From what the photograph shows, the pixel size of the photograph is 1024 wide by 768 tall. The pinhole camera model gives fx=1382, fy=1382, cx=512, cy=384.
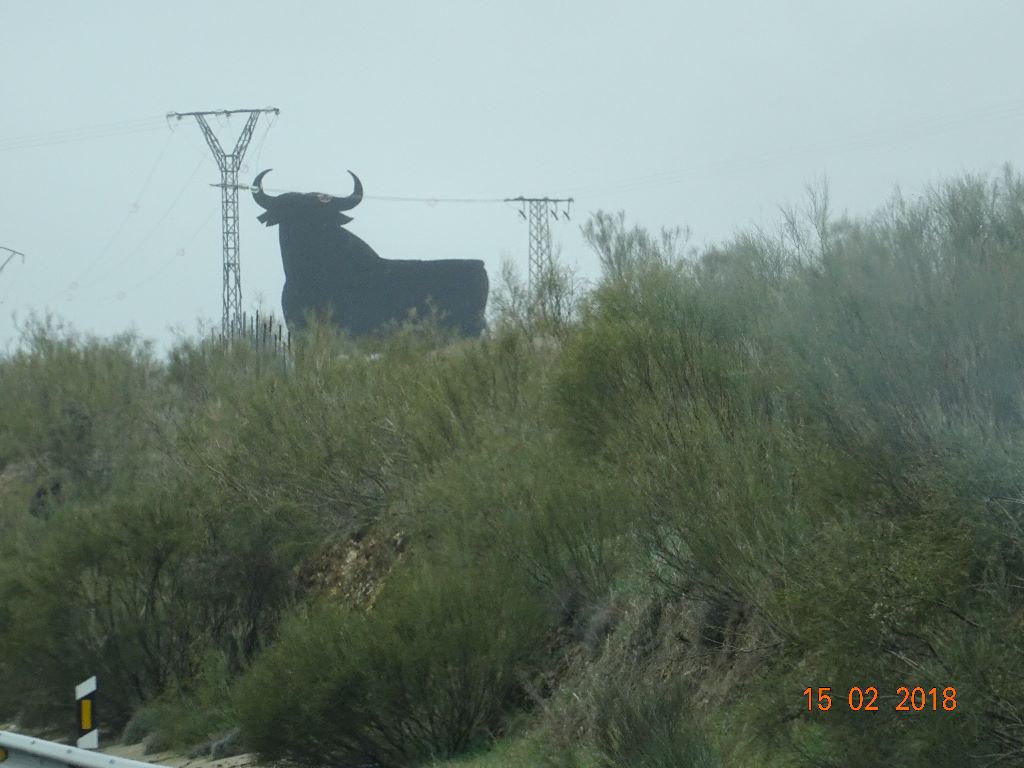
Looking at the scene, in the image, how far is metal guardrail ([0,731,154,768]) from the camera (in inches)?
348

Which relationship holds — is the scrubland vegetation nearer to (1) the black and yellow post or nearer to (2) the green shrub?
(2) the green shrub

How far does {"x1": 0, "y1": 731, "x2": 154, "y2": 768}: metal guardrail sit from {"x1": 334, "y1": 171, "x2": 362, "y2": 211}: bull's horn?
1608 inches

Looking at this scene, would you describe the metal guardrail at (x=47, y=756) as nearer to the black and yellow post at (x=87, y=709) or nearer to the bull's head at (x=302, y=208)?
the black and yellow post at (x=87, y=709)

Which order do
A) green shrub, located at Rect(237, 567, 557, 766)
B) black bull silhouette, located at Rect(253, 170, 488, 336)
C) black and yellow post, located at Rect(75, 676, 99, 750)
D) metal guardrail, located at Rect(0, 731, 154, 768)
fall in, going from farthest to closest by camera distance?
black bull silhouette, located at Rect(253, 170, 488, 336) → green shrub, located at Rect(237, 567, 557, 766) → black and yellow post, located at Rect(75, 676, 99, 750) → metal guardrail, located at Rect(0, 731, 154, 768)

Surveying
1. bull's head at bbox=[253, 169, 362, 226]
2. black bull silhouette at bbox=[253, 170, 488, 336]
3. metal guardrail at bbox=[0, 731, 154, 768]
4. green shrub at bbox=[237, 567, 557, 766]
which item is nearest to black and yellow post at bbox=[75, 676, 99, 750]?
green shrub at bbox=[237, 567, 557, 766]

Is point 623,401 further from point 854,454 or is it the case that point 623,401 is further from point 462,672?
point 854,454

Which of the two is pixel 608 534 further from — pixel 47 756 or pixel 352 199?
pixel 352 199

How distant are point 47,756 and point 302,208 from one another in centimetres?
4053

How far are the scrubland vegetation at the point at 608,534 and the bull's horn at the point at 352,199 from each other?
825 inches

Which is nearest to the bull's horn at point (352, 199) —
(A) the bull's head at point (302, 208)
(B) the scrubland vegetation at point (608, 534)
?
(A) the bull's head at point (302, 208)

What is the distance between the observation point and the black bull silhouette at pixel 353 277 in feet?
155

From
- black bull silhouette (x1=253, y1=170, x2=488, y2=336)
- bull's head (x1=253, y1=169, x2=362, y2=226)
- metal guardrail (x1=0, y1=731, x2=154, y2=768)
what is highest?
bull's head (x1=253, y1=169, x2=362, y2=226)

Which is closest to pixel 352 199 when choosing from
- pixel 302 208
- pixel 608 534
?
pixel 302 208

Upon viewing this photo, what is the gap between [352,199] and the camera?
50688mm
